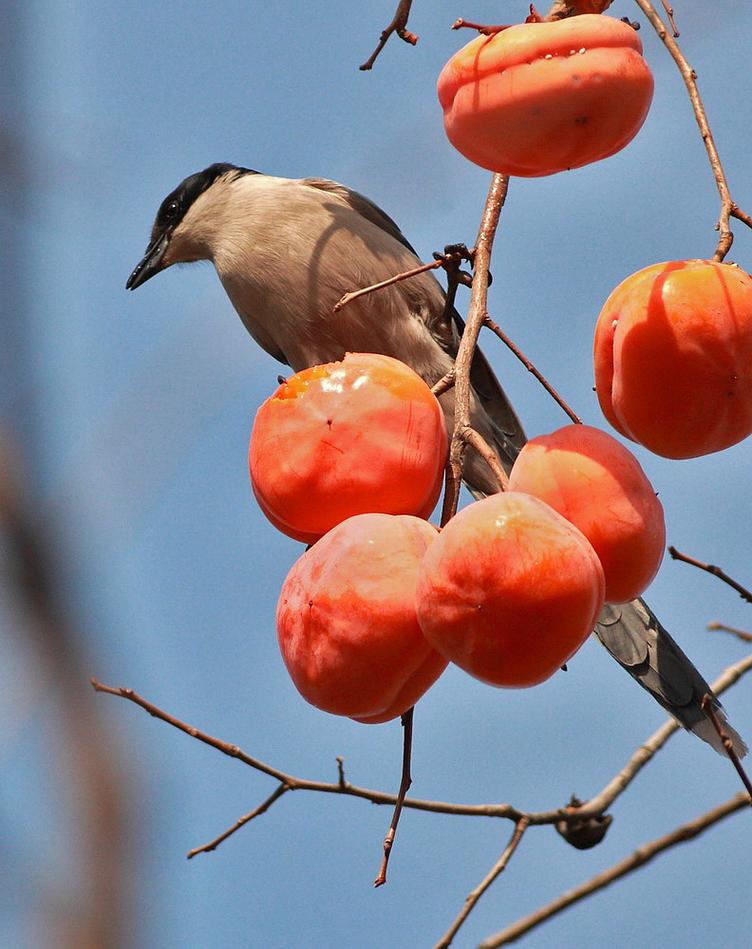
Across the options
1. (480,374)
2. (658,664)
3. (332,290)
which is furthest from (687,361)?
(480,374)

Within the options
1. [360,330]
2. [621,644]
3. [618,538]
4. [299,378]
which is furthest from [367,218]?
[618,538]

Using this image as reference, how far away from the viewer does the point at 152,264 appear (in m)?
4.84

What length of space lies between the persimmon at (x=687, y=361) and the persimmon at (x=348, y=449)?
28 centimetres

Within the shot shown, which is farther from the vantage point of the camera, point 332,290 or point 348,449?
point 332,290

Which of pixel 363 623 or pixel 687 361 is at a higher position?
pixel 687 361

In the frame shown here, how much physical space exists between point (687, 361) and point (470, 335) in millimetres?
308

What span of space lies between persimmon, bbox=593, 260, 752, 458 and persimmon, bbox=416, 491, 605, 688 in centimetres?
29

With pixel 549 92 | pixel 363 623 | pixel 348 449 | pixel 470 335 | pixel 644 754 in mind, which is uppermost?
pixel 549 92

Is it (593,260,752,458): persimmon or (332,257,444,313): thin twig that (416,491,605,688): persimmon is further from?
(332,257,444,313): thin twig

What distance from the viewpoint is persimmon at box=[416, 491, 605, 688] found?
1517 millimetres

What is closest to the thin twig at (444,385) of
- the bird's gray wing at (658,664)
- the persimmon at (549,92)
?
the persimmon at (549,92)

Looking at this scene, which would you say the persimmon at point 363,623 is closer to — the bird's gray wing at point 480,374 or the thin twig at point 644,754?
the thin twig at point 644,754

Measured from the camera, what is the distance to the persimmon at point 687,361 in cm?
174

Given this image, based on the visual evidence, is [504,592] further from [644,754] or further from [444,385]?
[644,754]
